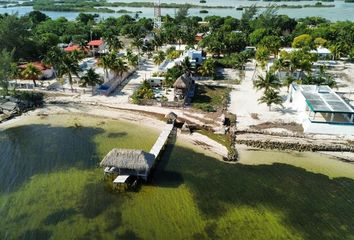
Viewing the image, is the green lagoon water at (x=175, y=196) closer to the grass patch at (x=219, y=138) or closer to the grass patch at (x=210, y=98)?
the grass patch at (x=219, y=138)

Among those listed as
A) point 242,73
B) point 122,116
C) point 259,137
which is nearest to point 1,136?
point 122,116

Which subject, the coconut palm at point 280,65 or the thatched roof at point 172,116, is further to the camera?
the coconut palm at point 280,65

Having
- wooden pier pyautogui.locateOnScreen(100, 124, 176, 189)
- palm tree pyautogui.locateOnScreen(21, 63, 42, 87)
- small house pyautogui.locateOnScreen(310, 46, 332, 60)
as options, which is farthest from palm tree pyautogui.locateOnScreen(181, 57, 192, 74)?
small house pyautogui.locateOnScreen(310, 46, 332, 60)

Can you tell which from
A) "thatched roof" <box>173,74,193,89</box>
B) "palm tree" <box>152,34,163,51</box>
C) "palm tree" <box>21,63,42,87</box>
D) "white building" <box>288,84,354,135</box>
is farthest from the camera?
"palm tree" <box>152,34,163,51</box>

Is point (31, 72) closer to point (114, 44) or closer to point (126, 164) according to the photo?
point (114, 44)

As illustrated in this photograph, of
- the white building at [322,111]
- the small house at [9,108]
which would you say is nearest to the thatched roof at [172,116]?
the white building at [322,111]

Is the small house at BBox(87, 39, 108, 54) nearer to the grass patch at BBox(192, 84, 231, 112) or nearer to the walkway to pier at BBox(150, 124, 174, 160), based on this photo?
the grass patch at BBox(192, 84, 231, 112)
